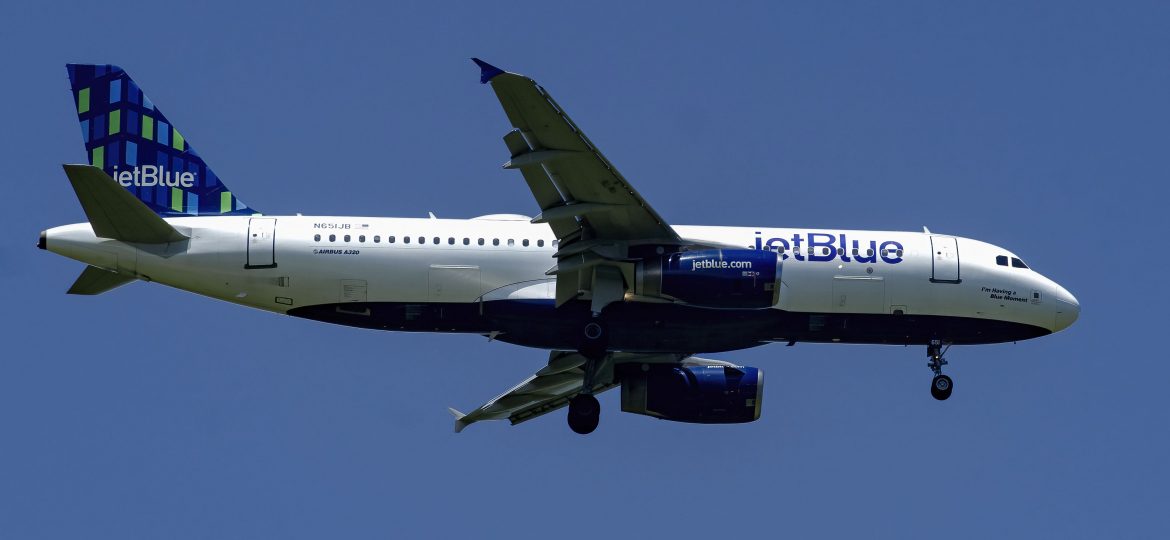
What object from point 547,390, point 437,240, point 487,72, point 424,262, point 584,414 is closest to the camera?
point 487,72

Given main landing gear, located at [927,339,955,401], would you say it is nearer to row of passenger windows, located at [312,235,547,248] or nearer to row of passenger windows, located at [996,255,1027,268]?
row of passenger windows, located at [996,255,1027,268]

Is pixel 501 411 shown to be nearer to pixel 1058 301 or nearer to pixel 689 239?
pixel 689 239

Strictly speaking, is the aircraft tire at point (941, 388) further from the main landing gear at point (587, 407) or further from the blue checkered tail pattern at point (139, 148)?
the blue checkered tail pattern at point (139, 148)

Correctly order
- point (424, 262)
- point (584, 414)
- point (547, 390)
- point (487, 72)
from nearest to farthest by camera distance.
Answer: point (487, 72), point (424, 262), point (584, 414), point (547, 390)

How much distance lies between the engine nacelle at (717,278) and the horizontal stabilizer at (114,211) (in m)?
9.20

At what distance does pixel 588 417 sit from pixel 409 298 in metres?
4.39

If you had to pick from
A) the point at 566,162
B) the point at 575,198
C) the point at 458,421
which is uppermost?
the point at 566,162

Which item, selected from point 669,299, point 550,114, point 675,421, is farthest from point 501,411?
point 550,114

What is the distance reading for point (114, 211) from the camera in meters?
35.2

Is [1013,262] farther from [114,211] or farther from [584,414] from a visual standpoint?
[114,211]

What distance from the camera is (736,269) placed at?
35281 mm

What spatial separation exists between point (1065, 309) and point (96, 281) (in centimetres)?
1951

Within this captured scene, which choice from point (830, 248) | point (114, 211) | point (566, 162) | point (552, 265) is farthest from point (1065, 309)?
point (114, 211)

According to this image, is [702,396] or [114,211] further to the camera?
[702,396]
